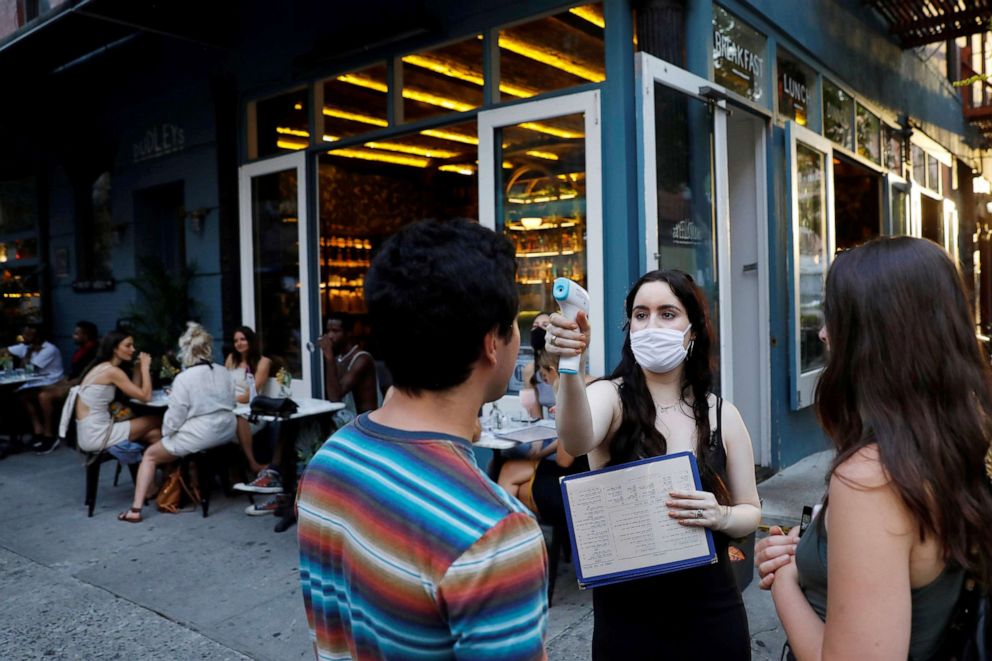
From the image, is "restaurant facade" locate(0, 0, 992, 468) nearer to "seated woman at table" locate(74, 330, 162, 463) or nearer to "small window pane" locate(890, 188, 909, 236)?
"small window pane" locate(890, 188, 909, 236)

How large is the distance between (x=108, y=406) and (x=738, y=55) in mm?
5850

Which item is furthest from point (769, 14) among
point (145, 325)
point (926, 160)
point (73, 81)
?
point (73, 81)

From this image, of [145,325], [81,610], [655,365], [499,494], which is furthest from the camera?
[145,325]

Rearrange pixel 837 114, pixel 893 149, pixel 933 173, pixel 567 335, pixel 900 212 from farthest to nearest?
pixel 933 173 < pixel 893 149 < pixel 900 212 < pixel 837 114 < pixel 567 335

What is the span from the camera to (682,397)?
243 cm

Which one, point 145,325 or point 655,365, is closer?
point 655,365

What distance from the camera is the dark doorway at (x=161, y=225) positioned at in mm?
9273

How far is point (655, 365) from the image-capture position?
239 cm

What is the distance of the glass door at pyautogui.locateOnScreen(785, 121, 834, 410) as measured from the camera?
6.54m

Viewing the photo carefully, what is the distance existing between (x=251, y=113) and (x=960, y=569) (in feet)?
25.4

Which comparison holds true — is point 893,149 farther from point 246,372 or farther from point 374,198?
point 246,372

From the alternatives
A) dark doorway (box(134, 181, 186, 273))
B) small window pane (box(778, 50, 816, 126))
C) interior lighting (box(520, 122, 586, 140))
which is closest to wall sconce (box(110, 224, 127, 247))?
dark doorway (box(134, 181, 186, 273))

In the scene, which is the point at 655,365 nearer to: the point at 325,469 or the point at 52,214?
the point at 325,469

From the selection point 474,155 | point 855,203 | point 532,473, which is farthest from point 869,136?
point 532,473
